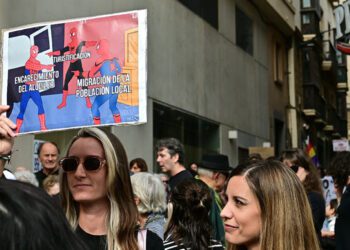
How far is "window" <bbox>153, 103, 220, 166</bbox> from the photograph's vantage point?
14.3 m

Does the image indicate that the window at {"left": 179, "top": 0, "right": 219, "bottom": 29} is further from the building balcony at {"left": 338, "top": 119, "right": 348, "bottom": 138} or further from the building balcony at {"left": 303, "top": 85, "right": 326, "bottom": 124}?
the building balcony at {"left": 338, "top": 119, "right": 348, "bottom": 138}

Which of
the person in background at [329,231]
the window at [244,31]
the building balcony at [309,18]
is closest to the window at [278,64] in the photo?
the window at [244,31]

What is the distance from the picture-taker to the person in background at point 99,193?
119 inches

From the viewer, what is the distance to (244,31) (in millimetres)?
21922

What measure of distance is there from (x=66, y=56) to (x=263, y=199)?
2.60 meters

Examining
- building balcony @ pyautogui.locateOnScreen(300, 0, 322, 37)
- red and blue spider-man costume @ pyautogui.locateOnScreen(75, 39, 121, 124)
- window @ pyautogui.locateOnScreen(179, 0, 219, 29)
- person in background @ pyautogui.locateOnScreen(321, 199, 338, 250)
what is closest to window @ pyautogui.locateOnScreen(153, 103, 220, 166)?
window @ pyautogui.locateOnScreen(179, 0, 219, 29)

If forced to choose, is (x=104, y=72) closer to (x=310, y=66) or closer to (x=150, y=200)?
(x=150, y=200)

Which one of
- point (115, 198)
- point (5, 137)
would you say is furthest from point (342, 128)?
point (5, 137)

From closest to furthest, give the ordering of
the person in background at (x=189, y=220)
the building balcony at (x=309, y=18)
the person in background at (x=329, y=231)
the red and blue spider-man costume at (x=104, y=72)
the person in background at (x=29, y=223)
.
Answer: the person in background at (x=29, y=223) → the red and blue spider-man costume at (x=104, y=72) → the person in background at (x=189, y=220) → the person in background at (x=329, y=231) → the building balcony at (x=309, y=18)

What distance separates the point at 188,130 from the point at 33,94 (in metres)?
11.4

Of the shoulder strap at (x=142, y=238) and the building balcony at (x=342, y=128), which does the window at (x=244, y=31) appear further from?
the building balcony at (x=342, y=128)

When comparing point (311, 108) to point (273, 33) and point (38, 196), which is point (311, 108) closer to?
point (273, 33)

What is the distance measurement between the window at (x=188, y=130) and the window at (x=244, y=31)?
4157mm

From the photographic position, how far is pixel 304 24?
31969mm
